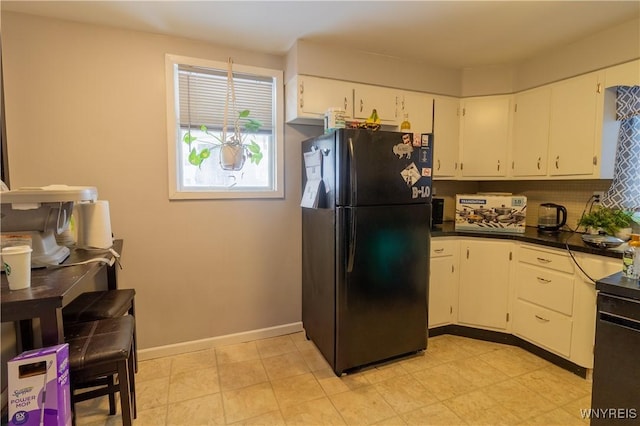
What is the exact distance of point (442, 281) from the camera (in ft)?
8.86

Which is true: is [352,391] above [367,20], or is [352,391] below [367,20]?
below

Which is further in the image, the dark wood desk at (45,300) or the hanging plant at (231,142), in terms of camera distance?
the hanging plant at (231,142)

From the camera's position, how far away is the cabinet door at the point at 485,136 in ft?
9.43

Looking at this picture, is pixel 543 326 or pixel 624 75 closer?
pixel 624 75

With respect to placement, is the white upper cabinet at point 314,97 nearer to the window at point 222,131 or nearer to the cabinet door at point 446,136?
the window at point 222,131

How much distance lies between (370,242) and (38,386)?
175cm

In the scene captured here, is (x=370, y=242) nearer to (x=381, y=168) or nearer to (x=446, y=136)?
(x=381, y=168)

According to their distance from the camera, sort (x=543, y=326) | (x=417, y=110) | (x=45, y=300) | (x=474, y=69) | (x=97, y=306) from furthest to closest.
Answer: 1. (x=474, y=69)
2. (x=417, y=110)
3. (x=543, y=326)
4. (x=97, y=306)
5. (x=45, y=300)

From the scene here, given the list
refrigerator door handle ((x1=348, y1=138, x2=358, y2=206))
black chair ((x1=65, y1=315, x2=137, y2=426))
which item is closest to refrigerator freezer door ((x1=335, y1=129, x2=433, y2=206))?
refrigerator door handle ((x1=348, y1=138, x2=358, y2=206))

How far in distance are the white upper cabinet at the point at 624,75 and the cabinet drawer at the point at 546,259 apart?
1214mm

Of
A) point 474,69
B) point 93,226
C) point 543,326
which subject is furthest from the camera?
point 474,69

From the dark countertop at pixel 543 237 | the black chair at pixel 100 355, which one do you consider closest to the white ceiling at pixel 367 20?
the dark countertop at pixel 543 237

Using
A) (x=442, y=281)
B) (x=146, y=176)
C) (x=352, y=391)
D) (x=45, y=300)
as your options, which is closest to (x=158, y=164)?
(x=146, y=176)

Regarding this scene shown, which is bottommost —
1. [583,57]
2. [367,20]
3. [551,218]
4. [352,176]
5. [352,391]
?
[352,391]
